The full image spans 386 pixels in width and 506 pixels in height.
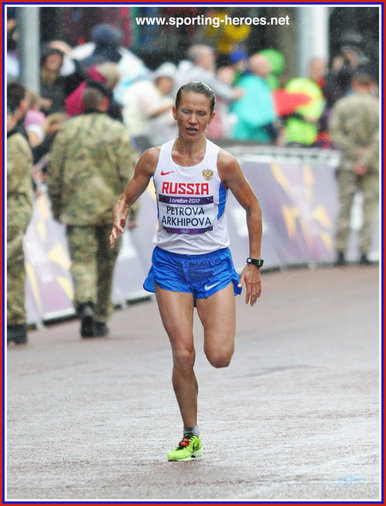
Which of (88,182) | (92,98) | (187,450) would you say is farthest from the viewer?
(92,98)

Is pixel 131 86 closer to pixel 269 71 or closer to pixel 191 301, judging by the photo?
pixel 269 71


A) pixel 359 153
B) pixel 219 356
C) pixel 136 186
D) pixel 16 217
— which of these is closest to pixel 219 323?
pixel 219 356

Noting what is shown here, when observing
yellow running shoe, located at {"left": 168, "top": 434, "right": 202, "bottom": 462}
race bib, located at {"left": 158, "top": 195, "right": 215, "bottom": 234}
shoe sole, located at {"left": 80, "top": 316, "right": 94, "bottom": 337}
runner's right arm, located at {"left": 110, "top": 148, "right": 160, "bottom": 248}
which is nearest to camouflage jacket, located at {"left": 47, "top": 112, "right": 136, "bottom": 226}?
shoe sole, located at {"left": 80, "top": 316, "right": 94, "bottom": 337}

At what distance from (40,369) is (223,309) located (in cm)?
415

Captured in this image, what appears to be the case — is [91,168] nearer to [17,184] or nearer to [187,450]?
[17,184]

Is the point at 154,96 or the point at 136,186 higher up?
the point at 154,96

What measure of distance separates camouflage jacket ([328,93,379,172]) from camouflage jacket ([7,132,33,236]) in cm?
755

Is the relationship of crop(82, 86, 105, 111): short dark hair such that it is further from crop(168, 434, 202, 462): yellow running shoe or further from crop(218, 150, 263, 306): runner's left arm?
crop(168, 434, 202, 462): yellow running shoe

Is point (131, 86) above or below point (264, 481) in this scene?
above

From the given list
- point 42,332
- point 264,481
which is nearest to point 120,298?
point 42,332

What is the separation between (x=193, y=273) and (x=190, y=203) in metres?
0.37

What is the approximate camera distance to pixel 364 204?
20016 millimetres

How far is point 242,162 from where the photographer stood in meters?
18.5

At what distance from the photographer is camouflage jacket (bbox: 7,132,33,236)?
13094 mm
